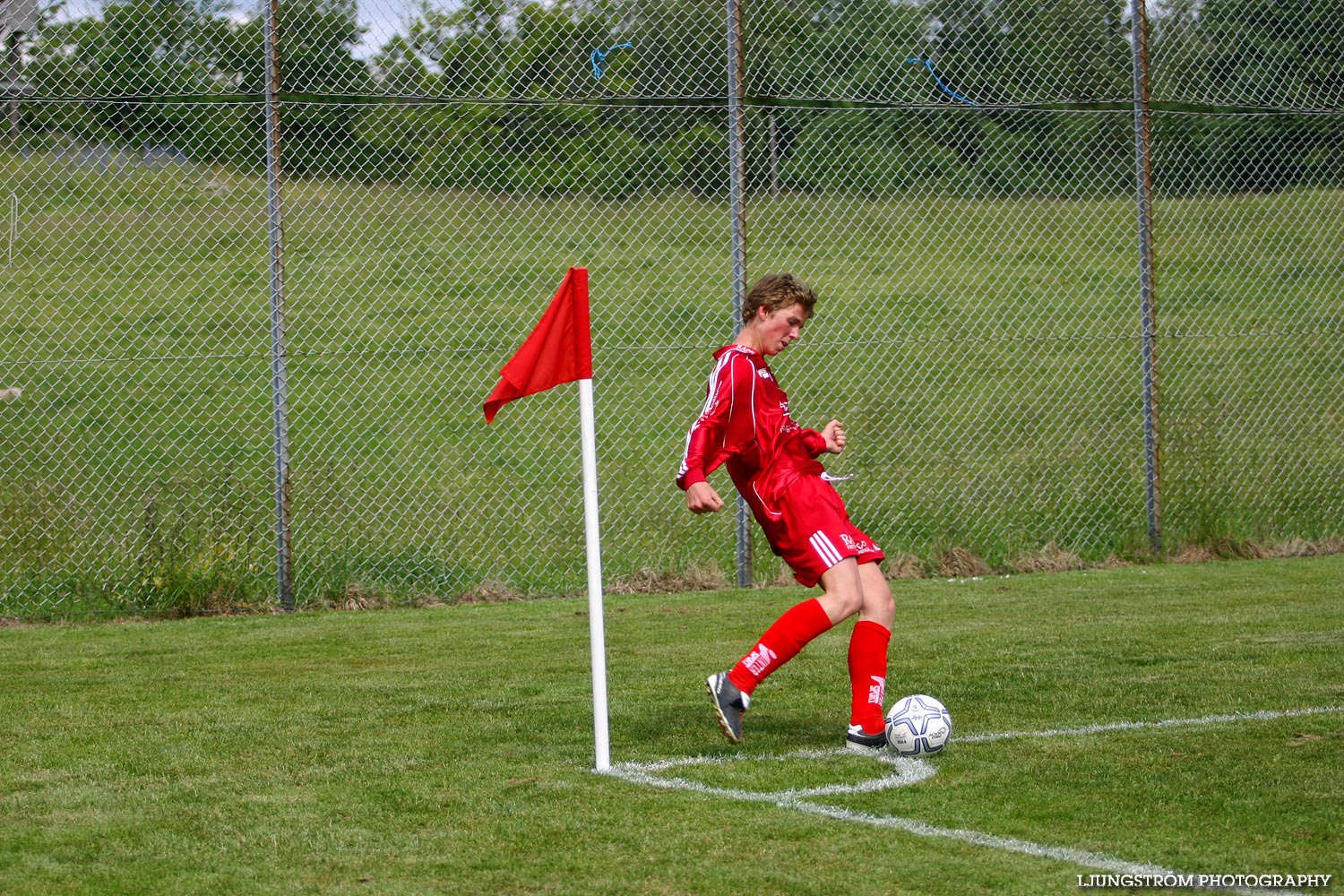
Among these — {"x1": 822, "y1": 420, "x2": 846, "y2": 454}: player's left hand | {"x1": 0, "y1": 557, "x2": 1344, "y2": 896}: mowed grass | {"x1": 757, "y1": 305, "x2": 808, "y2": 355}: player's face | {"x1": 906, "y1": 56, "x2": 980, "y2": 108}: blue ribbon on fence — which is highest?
{"x1": 906, "y1": 56, "x2": 980, "y2": 108}: blue ribbon on fence

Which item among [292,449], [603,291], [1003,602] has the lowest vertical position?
[1003,602]

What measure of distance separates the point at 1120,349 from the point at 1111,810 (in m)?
12.8

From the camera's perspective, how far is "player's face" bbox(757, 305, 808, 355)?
523 cm

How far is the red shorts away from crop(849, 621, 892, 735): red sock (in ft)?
0.81

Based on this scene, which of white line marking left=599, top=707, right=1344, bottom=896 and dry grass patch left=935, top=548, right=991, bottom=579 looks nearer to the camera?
white line marking left=599, top=707, right=1344, bottom=896

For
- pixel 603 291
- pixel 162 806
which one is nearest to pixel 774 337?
pixel 162 806

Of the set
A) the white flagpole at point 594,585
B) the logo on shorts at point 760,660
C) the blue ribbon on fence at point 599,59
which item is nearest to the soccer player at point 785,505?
the logo on shorts at point 760,660

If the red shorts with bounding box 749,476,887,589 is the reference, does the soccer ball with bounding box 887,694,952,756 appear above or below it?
below

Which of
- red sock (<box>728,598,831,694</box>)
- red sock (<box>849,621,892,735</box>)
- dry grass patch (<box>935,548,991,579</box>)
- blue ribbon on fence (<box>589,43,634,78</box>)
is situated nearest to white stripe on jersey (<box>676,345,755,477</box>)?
red sock (<box>728,598,831,694</box>)

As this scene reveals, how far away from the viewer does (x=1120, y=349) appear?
53.0 ft

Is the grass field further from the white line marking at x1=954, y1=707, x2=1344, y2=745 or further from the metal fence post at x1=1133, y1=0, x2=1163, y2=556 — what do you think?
the white line marking at x1=954, y1=707, x2=1344, y2=745

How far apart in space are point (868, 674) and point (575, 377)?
1.42 metres

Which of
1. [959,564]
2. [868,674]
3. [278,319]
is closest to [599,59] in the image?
[278,319]

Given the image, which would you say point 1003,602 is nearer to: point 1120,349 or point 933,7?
point 933,7
